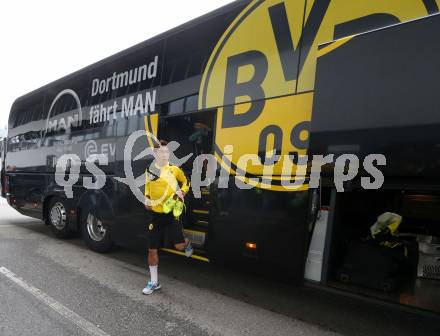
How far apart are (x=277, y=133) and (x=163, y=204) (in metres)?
1.66

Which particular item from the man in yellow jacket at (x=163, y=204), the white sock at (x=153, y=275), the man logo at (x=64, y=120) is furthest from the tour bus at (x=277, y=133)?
the man logo at (x=64, y=120)

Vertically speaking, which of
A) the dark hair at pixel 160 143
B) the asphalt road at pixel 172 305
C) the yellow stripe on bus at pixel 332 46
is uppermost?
the yellow stripe on bus at pixel 332 46

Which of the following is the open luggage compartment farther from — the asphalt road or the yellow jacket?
the yellow jacket

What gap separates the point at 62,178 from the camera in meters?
6.61

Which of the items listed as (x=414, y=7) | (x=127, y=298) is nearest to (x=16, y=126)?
(x=127, y=298)

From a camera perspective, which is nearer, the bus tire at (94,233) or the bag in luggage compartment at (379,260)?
the bag in luggage compartment at (379,260)

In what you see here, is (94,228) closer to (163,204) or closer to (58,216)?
(58,216)

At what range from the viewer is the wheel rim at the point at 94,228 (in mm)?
6000

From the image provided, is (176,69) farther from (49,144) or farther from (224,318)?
(49,144)

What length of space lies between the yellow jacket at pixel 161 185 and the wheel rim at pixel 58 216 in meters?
3.45

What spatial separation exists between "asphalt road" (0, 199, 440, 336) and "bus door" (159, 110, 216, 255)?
2.42ft

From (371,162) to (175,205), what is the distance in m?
2.32

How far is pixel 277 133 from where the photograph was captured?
134 inches

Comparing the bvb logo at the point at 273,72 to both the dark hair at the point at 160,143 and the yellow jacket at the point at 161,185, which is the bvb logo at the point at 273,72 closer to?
the yellow jacket at the point at 161,185
